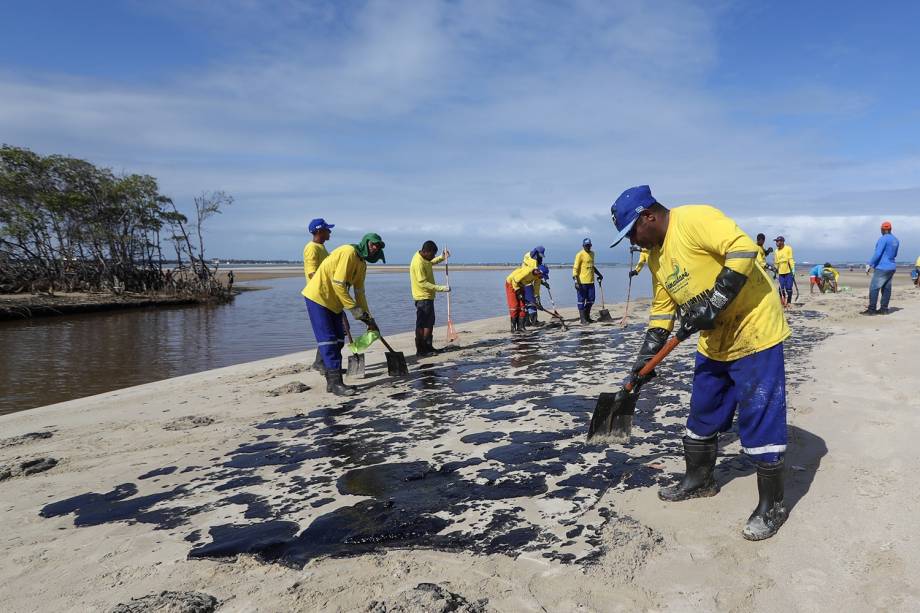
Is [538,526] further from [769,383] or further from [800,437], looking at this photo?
[800,437]

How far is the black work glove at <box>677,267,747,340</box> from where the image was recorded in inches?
90.4

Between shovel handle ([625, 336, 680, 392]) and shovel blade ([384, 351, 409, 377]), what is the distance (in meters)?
3.95

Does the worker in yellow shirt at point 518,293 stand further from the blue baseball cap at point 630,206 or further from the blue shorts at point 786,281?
the blue baseball cap at point 630,206

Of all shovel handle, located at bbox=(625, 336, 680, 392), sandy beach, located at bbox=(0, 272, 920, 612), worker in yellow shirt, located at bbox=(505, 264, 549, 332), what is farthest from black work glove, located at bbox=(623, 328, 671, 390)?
worker in yellow shirt, located at bbox=(505, 264, 549, 332)

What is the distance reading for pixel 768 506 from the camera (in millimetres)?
2496

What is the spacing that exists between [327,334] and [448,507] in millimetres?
3385

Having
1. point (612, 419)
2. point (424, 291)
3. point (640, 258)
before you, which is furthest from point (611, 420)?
point (640, 258)

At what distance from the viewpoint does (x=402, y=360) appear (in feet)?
22.2

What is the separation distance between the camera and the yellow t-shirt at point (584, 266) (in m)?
11.4

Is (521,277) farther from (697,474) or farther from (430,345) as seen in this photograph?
(697,474)

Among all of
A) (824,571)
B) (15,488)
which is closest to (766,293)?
(824,571)

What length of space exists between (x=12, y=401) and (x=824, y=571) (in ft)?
30.3

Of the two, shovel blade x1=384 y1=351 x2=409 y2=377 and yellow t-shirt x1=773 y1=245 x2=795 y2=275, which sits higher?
yellow t-shirt x1=773 y1=245 x2=795 y2=275

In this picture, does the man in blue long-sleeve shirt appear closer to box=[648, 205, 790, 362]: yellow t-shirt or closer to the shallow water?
the shallow water
